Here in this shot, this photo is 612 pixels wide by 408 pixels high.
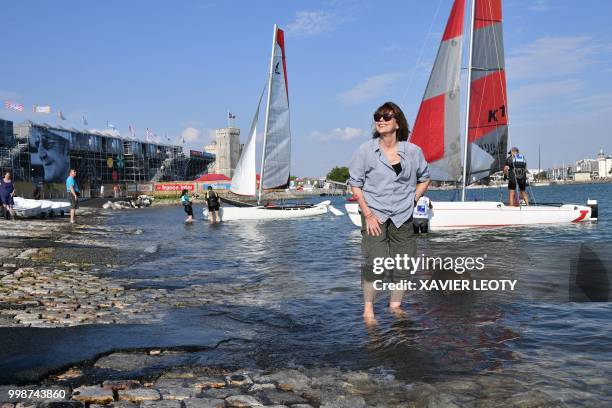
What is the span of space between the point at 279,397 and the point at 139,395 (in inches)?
35.5

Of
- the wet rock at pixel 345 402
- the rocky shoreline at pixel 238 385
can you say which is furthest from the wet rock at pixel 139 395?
the wet rock at pixel 345 402

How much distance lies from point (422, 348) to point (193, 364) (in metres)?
1.94

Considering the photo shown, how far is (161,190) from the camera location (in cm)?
11256

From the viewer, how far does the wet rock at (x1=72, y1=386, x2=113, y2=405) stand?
298 cm

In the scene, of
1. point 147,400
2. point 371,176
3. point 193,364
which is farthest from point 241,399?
point 371,176

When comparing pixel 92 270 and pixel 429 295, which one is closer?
pixel 429 295

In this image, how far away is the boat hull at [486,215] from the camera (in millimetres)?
17719

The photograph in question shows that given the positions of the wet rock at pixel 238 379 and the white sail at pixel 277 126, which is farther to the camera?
the white sail at pixel 277 126

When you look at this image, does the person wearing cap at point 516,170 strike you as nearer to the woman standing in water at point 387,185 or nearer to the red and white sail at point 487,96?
the red and white sail at point 487,96

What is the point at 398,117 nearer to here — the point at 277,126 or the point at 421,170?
the point at 421,170

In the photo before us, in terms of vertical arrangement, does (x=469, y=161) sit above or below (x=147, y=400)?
above

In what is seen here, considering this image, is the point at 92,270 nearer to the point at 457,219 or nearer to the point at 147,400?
the point at 147,400

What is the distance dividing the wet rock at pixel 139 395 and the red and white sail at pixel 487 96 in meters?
18.4

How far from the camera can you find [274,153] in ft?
102
